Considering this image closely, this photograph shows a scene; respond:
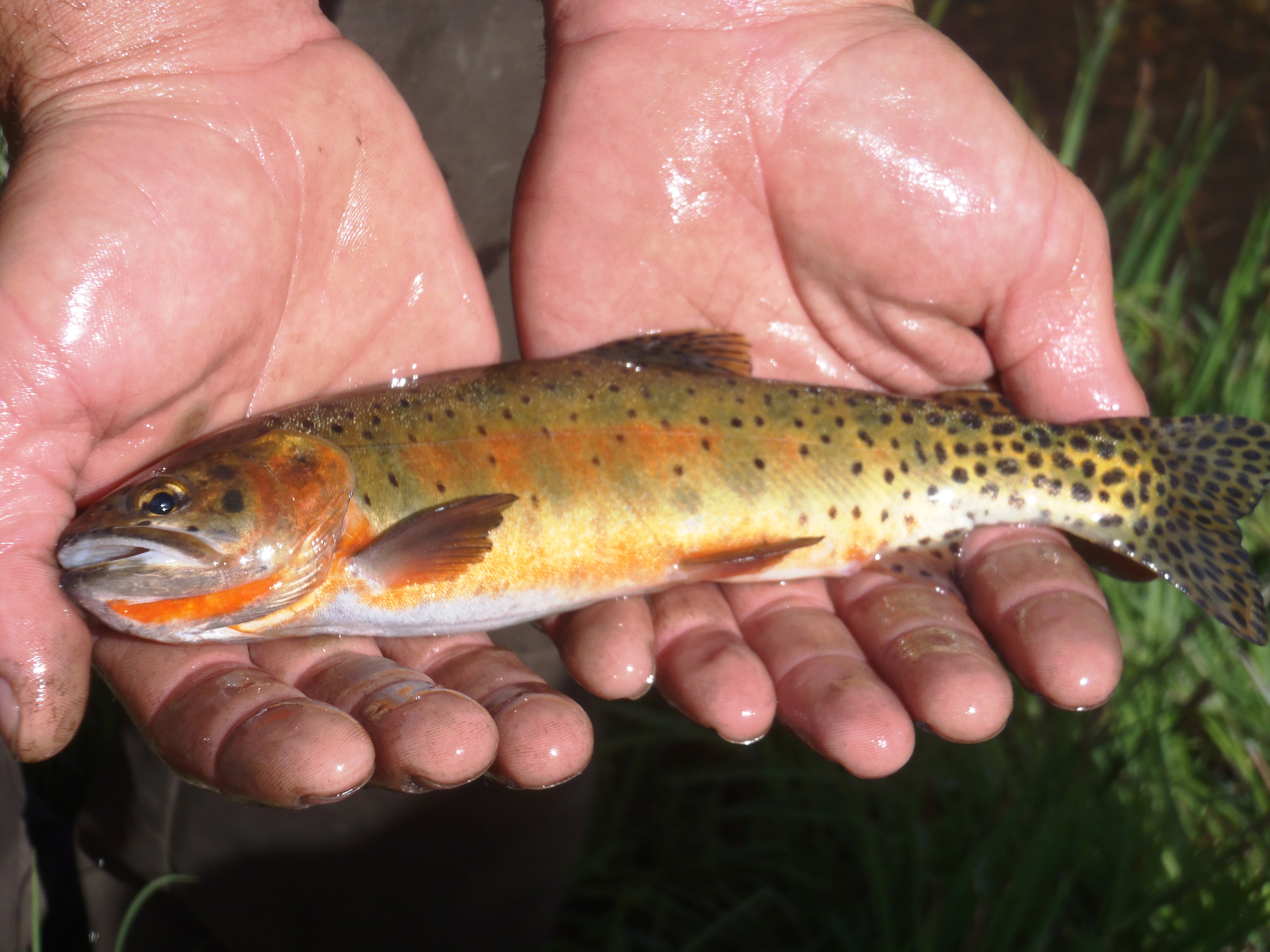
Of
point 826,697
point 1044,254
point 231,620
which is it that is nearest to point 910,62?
point 1044,254

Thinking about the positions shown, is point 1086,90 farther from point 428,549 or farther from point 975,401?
point 428,549

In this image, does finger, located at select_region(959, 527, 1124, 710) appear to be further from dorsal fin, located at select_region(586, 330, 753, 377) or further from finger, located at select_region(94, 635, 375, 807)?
finger, located at select_region(94, 635, 375, 807)

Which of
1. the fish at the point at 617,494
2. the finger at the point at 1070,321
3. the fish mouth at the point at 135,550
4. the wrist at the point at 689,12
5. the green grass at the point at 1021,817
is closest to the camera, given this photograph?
the fish mouth at the point at 135,550

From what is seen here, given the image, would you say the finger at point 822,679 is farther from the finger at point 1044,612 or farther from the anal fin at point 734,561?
the finger at point 1044,612

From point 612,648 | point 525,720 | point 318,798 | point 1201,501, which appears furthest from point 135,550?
point 1201,501

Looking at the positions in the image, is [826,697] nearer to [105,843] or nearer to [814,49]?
[814,49]

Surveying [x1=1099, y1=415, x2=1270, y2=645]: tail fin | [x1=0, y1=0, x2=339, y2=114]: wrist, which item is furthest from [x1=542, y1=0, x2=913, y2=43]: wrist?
[x1=1099, y1=415, x2=1270, y2=645]: tail fin

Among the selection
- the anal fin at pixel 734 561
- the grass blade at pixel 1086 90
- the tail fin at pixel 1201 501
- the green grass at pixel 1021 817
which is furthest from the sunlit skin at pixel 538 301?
the grass blade at pixel 1086 90
